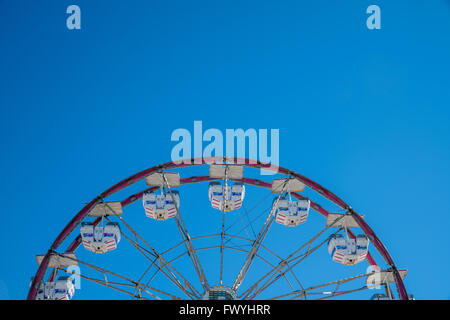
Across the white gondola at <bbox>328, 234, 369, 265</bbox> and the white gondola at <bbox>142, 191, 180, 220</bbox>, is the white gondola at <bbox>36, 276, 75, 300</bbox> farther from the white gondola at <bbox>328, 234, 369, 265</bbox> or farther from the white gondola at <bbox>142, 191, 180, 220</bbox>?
the white gondola at <bbox>328, 234, 369, 265</bbox>

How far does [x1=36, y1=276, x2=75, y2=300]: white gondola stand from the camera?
1676 cm

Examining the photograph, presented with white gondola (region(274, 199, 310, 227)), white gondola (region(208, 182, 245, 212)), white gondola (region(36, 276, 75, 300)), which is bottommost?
white gondola (region(36, 276, 75, 300))

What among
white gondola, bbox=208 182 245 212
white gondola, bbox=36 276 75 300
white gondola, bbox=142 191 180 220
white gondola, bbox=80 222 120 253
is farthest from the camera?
white gondola, bbox=208 182 245 212

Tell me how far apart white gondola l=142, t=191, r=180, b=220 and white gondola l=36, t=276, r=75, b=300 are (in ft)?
11.3

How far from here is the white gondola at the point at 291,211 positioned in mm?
18578

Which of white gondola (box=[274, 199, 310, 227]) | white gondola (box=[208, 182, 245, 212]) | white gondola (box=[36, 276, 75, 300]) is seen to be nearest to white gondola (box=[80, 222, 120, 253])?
white gondola (box=[36, 276, 75, 300])

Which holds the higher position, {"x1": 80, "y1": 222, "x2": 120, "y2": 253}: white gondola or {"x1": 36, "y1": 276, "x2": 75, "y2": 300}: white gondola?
{"x1": 80, "y1": 222, "x2": 120, "y2": 253}: white gondola

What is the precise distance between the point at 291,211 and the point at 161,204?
4.31 m
